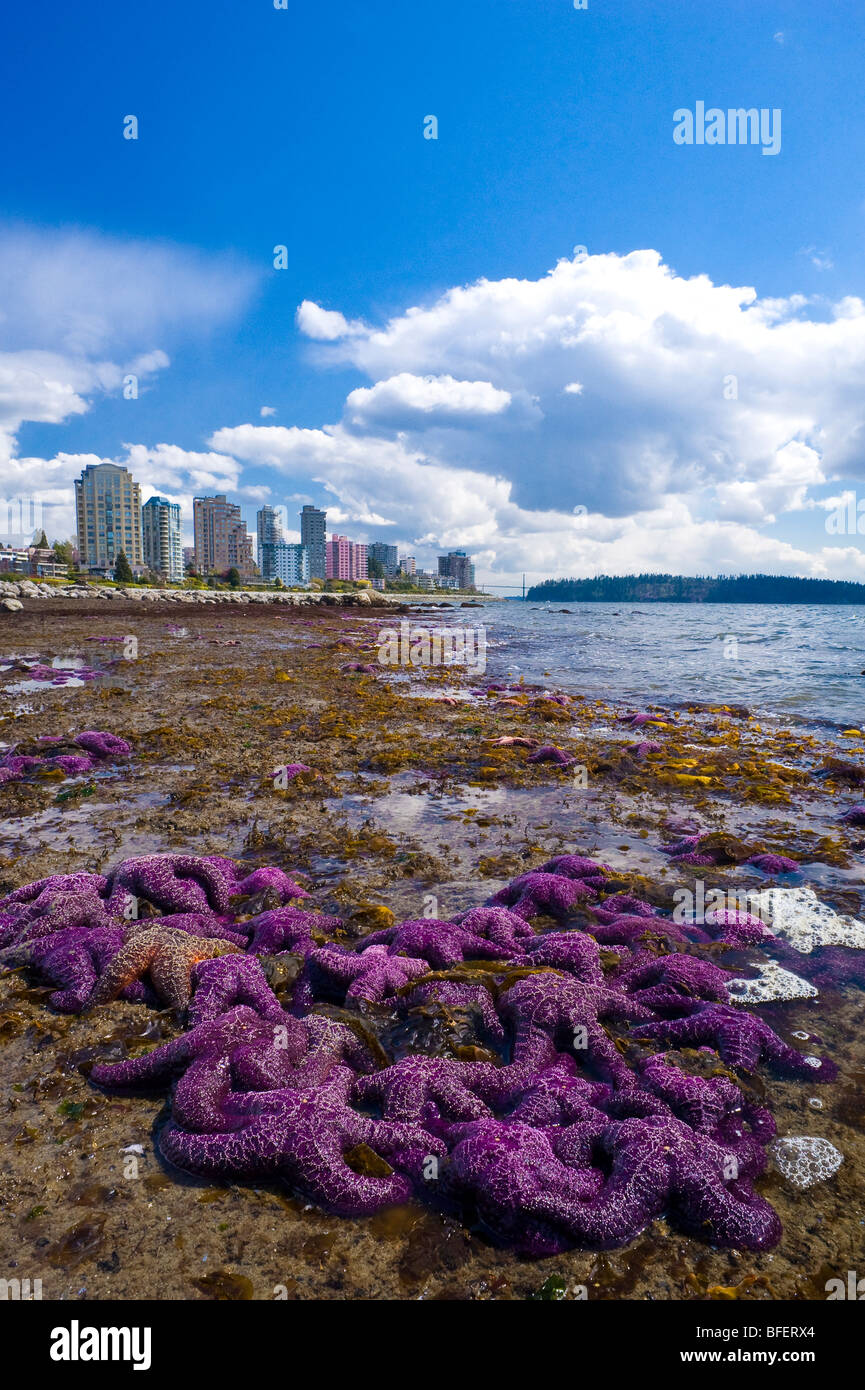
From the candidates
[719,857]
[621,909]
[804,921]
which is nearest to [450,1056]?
[621,909]

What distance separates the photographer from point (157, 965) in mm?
4953

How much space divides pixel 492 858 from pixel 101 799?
590cm

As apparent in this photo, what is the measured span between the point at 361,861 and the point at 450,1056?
3379 mm

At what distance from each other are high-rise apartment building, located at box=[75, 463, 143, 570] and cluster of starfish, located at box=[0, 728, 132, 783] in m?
185

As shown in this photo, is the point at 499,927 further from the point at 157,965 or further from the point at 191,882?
the point at 191,882

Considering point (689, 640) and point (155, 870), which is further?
point (689, 640)

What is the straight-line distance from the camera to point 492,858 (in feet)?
25.6

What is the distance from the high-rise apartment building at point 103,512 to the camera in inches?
6954

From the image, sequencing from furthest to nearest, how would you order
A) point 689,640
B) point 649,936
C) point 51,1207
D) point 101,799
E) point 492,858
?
point 689,640, point 101,799, point 492,858, point 649,936, point 51,1207

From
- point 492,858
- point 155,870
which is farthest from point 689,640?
point 155,870

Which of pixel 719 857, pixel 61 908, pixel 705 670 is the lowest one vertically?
pixel 719 857

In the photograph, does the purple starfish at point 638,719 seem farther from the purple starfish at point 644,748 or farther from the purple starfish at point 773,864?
the purple starfish at point 773,864
